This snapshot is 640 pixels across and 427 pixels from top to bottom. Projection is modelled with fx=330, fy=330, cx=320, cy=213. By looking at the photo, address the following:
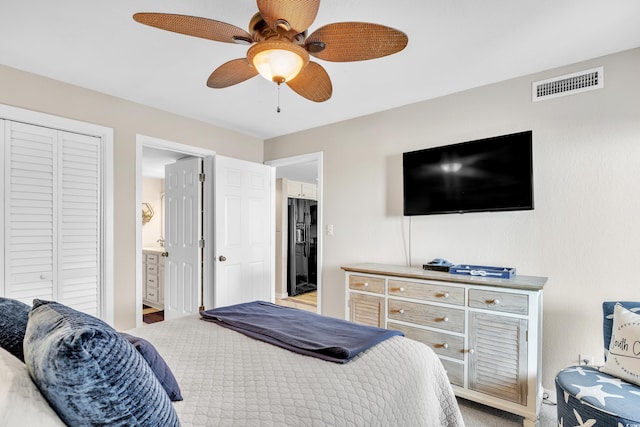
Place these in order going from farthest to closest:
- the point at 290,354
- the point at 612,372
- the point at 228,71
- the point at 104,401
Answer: the point at 228,71 < the point at 612,372 < the point at 290,354 < the point at 104,401

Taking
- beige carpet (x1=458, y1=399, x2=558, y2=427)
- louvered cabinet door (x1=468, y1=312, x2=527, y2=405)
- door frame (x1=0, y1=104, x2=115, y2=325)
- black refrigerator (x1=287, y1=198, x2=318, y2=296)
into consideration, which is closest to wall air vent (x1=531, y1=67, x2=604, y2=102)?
louvered cabinet door (x1=468, y1=312, x2=527, y2=405)

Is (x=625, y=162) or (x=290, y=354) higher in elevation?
(x=625, y=162)

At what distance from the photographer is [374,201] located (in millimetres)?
3287

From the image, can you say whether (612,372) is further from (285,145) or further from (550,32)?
(285,145)

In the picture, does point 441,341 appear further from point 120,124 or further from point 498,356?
point 120,124

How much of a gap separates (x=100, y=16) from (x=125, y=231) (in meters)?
1.76

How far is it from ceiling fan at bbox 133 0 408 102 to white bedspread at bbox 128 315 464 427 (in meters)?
1.31

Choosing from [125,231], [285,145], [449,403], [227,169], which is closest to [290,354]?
[449,403]

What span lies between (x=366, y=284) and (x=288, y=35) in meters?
1.98

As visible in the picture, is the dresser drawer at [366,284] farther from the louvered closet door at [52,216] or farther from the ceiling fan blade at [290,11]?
the louvered closet door at [52,216]

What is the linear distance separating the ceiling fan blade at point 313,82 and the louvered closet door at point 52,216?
195 centimetres

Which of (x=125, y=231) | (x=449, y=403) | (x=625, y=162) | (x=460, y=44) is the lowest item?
(x=449, y=403)

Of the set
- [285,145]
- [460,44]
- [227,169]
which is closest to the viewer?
A: [460,44]

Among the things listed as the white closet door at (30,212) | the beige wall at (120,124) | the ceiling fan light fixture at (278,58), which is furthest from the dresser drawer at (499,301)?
the white closet door at (30,212)
